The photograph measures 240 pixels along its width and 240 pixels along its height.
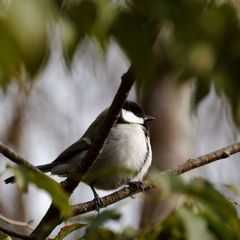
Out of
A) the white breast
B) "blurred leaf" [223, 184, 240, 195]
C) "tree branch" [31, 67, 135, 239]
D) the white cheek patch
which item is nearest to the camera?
"blurred leaf" [223, 184, 240, 195]

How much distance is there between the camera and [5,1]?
597 millimetres

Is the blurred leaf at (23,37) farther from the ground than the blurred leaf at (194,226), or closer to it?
farther from the ground

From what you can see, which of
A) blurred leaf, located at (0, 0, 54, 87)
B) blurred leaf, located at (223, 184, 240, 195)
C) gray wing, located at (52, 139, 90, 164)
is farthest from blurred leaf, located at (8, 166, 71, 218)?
gray wing, located at (52, 139, 90, 164)

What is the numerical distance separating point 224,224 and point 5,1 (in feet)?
2.15

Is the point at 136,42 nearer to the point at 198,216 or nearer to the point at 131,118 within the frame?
the point at 198,216

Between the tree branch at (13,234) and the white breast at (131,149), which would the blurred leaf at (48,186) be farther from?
the white breast at (131,149)

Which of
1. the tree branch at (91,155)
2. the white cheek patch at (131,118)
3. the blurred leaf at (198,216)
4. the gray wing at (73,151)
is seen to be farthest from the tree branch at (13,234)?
the white cheek patch at (131,118)

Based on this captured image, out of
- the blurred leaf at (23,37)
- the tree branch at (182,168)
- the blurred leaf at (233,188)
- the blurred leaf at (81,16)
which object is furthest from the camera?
the tree branch at (182,168)

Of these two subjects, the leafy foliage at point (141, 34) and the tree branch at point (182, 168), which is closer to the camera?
the leafy foliage at point (141, 34)

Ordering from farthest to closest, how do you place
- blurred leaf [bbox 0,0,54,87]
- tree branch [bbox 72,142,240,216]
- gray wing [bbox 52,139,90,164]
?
gray wing [bbox 52,139,90,164]
tree branch [bbox 72,142,240,216]
blurred leaf [bbox 0,0,54,87]

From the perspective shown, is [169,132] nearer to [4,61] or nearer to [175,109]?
[175,109]

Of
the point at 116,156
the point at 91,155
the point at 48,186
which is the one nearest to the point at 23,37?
the point at 48,186

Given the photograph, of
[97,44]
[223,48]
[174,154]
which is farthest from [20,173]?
[174,154]

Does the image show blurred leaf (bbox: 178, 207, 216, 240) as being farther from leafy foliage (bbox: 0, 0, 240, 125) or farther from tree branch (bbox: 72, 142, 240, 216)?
Answer: tree branch (bbox: 72, 142, 240, 216)
